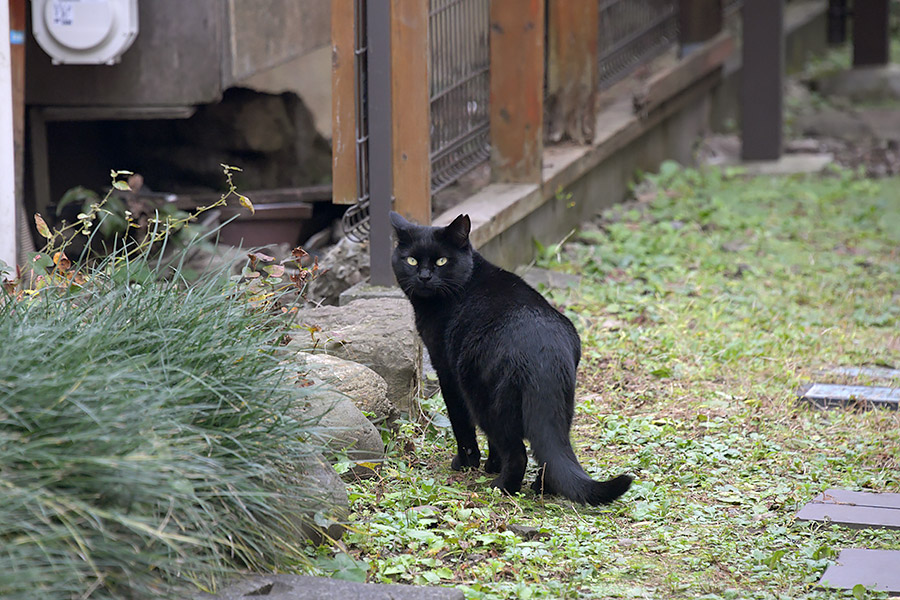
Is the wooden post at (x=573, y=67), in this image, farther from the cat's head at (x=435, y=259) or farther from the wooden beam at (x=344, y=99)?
the cat's head at (x=435, y=259)

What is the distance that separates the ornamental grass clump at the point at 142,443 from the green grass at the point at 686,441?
406 mm

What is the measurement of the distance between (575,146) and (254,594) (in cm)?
551

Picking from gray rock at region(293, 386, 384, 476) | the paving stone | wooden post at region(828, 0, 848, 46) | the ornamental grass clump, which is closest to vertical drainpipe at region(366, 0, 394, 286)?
gray rock at region(293, 386, 384, 476)

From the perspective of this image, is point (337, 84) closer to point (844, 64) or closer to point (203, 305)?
point (203, 305)

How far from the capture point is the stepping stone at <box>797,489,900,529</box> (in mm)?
3285

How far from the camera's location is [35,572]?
2156 mm

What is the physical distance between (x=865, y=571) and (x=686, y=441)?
118 centimetres

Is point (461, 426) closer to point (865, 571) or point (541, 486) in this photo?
point (541, 486)

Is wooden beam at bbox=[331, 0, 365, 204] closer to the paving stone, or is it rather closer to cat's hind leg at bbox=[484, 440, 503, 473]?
cat's hind leg at bbox=[484, 440, 503, 473]

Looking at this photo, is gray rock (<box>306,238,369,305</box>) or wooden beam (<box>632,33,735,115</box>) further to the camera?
wooden beam (<box>632,33,735,115</box>)

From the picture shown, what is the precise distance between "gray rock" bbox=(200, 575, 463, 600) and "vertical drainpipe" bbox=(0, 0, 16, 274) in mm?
2884

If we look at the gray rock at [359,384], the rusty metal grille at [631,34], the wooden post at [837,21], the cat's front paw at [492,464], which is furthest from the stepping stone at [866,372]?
the wooden post at [837,21]

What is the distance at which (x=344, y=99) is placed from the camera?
4.95m

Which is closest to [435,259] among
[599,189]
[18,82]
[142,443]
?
[142,443]
